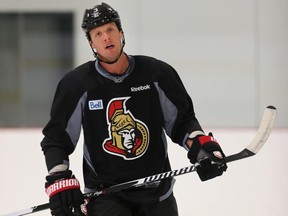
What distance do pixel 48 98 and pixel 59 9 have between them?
1.92 ft

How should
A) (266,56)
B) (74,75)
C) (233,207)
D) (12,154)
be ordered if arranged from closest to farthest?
(74,75) → (233,207) → (12,154) → (266,56)

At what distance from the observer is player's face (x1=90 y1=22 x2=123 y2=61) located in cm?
246

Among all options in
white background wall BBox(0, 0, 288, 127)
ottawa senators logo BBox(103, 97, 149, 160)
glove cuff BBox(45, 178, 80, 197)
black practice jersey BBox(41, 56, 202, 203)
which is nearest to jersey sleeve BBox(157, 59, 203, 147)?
black practice jersey BBox(41, 56, 202, 203)

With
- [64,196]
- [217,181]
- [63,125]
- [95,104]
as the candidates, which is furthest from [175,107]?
A: [217,181]

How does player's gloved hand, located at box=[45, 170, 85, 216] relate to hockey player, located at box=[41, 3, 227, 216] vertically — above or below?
below

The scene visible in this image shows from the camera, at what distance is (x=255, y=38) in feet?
14.9

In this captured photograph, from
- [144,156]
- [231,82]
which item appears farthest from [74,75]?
[231,82]

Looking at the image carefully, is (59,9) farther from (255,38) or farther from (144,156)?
(144,156)

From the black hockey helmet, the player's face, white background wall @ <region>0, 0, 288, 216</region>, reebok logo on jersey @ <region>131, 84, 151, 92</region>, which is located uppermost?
the black hockey helmet

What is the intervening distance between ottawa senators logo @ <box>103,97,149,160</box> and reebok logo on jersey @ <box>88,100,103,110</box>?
3 cm

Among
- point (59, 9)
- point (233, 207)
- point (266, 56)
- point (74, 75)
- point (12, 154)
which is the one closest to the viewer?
point (74, 75)

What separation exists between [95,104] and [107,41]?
21 cm

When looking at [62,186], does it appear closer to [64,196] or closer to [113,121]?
[64,196]

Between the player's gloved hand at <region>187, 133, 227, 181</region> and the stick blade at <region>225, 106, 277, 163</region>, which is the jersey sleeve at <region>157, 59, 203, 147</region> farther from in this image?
the stick blade at <region>225, 106, 277, 163</region>
